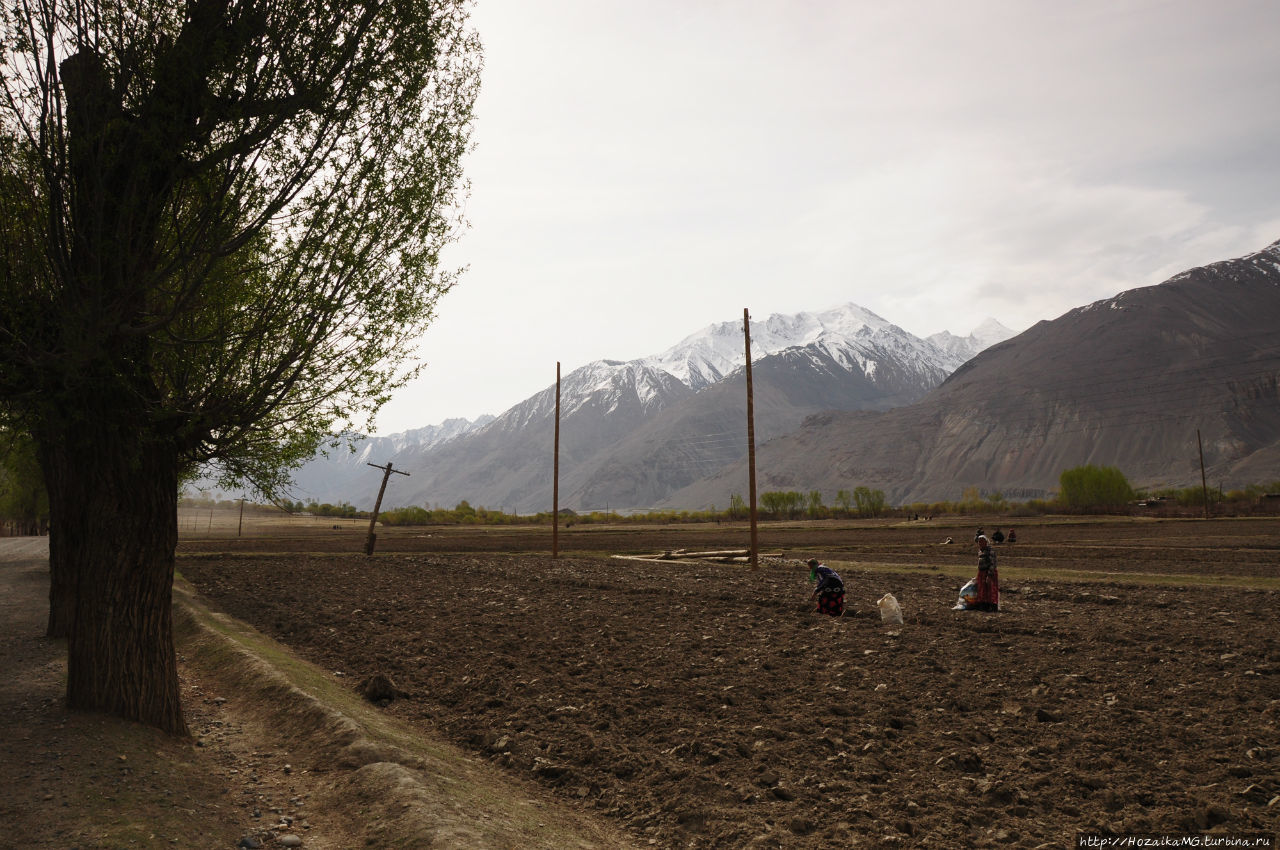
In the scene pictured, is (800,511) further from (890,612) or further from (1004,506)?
(890,612)

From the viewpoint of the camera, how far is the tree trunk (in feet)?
38.1

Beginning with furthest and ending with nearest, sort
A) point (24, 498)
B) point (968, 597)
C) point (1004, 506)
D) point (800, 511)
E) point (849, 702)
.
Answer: point (800, 511), point (1004, 506), point (24, 498), point (968, 597), point (849, 702)

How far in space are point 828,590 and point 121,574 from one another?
57.3 feet

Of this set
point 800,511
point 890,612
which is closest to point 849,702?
point 890,612

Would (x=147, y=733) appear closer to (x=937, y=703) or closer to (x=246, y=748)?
(x=246, y=748)

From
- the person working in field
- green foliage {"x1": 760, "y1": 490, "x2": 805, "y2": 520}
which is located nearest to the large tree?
the person working in field

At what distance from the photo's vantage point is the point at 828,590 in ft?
75.2

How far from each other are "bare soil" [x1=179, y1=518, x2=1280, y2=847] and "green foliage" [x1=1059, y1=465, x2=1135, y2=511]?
425 feet

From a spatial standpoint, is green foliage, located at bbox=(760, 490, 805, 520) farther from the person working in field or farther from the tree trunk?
the tree trunk

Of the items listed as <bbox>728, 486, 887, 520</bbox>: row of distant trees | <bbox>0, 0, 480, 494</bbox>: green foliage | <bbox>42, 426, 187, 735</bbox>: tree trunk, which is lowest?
<bbox>728, 486, 887, 520</bbox>: row of distant trees

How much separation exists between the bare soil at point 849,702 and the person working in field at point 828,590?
67cm

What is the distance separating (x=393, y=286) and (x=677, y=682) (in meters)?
8.90

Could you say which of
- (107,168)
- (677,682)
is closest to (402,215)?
(107,168)

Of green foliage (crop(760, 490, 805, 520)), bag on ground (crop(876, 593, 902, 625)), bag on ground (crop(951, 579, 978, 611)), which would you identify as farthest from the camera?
green foliage (crop(760, 490, 805, 520))
